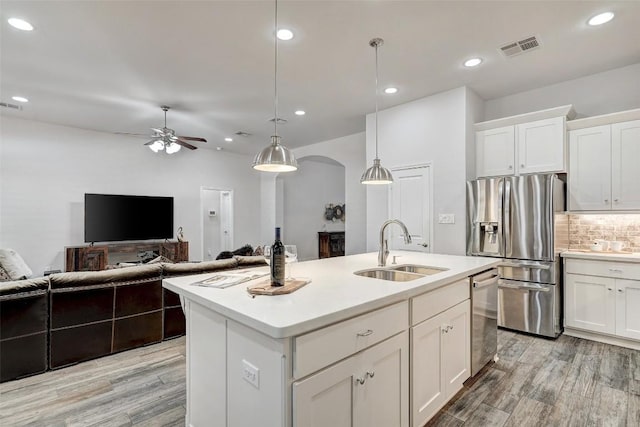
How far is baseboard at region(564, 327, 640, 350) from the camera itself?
308cm

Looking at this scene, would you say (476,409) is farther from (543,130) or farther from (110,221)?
(110,221)

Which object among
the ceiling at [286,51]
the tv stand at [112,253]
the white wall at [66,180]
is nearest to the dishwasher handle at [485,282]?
the ceiling at [286,51]

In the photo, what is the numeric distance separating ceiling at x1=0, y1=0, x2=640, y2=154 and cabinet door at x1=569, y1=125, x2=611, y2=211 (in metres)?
0.77

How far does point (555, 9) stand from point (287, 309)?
3038 mm

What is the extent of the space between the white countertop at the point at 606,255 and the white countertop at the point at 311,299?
189 cm

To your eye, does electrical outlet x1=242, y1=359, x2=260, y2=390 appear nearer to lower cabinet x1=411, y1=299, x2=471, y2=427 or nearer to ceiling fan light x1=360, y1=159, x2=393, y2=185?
lower cabinet x1=411, y1=299, x2=471, y2=427

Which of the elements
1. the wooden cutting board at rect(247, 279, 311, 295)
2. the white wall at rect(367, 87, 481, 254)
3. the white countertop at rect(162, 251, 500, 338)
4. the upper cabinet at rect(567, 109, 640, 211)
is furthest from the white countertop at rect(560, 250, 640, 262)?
the wooden cutting board at rect(247, 279, 311, 295)

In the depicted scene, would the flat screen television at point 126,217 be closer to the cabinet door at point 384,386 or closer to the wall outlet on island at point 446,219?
the wall outlet on island at point 446,219

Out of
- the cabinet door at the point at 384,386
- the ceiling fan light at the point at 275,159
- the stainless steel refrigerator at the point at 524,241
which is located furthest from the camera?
the stainless steel refrigerator at the point at 524,241

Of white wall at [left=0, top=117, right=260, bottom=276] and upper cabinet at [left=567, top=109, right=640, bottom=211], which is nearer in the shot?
upper cabinet at [left=567, top=109, right=640, bottom=211]

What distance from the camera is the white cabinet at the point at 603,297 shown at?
10.0ft

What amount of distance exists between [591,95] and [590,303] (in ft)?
7.80

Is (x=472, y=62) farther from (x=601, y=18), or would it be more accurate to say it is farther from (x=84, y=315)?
(x=84, y=315)

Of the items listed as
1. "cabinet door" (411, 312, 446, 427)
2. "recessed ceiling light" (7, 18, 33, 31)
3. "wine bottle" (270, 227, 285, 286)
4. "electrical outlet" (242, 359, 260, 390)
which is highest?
"recessed ceiling light" (7, 18, 33, 31)
